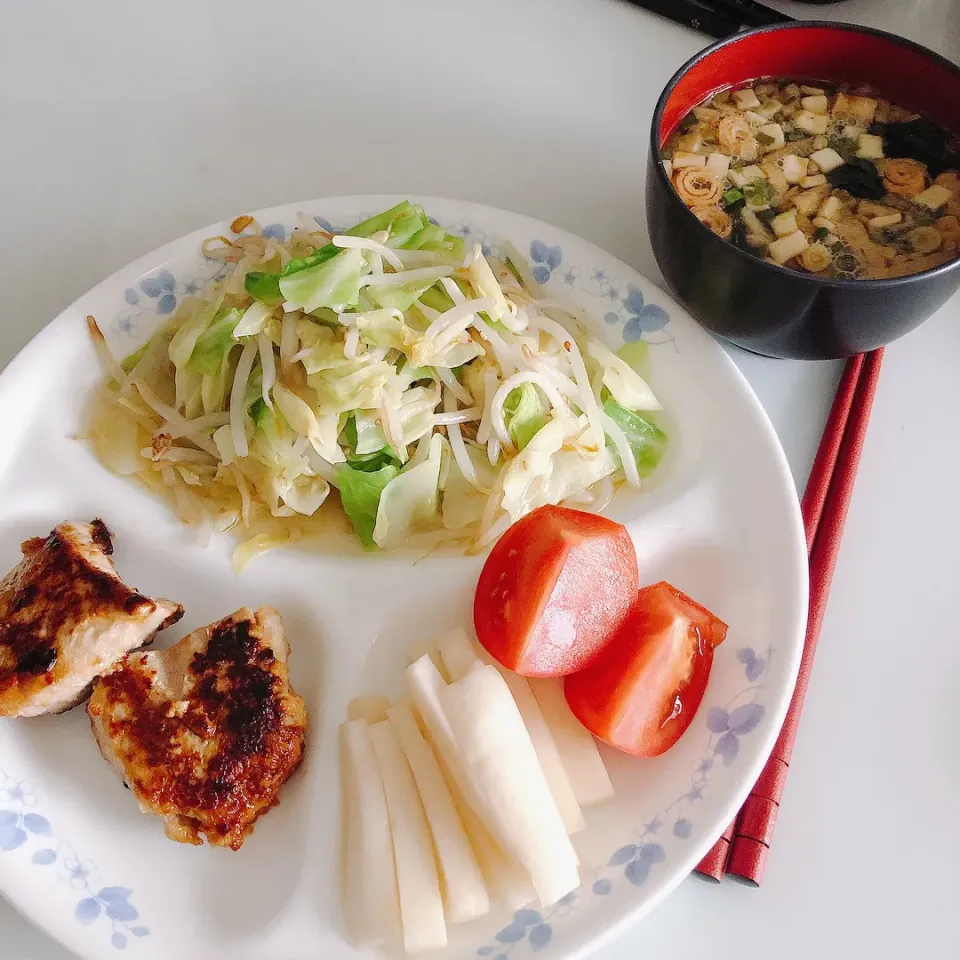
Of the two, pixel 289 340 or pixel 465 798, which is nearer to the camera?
pixel 465 798

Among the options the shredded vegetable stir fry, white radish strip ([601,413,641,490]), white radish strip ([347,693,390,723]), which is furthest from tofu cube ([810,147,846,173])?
white radish strip ([347,693,390,723])

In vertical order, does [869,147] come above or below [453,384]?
above

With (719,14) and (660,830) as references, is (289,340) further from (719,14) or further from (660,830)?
(719,14)

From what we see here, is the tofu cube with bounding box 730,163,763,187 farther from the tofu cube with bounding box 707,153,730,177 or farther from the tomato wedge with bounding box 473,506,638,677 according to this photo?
the tomato wedge with bounding box 473,506,638,677

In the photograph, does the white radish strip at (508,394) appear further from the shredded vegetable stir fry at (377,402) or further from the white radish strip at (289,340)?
the white radish strip at (289,340)

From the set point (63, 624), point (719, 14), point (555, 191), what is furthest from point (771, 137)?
point (63, 624)

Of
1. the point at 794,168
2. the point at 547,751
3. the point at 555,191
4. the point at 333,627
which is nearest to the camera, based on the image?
the point at 547,751

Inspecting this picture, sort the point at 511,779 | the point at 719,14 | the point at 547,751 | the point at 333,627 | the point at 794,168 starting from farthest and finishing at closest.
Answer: the point at 719,14
the point at 794,168
the point at 333,627
the point at 547,751
the point at 511,779

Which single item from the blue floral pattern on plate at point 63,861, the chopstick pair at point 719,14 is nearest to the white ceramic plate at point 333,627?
the blue floral pattern on plate at point 63,861

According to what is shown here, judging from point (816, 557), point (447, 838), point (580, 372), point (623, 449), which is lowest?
point (447, 838)

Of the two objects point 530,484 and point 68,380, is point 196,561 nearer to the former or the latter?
point 68,380
